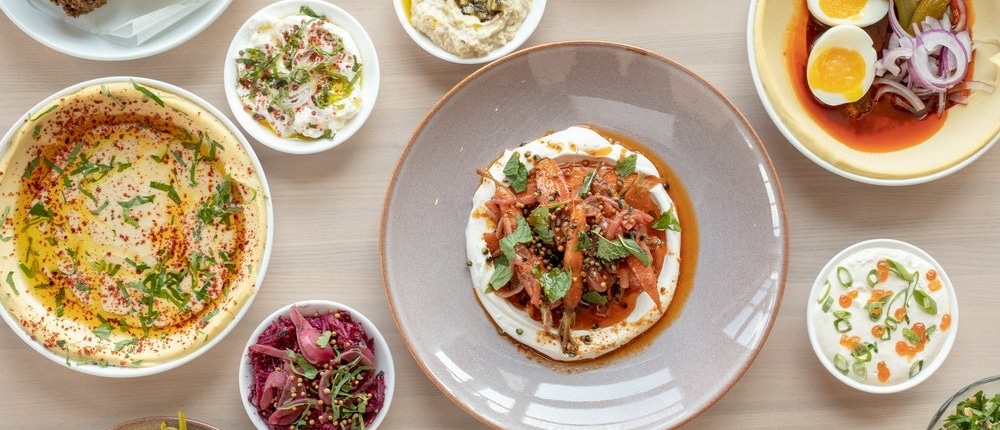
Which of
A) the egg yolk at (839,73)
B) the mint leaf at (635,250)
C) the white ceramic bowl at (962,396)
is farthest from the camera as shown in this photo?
the egg yolk at (839,73)

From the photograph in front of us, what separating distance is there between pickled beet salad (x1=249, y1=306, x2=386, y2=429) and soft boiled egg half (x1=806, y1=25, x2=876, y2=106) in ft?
6.93

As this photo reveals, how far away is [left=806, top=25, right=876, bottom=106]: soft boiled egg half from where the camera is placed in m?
3.19

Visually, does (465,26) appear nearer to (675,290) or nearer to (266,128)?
(266,128)

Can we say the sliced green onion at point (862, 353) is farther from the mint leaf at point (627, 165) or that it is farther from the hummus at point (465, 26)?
the hummus at point (465, 26)

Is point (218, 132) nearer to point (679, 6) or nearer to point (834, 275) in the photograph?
point (679, 6)

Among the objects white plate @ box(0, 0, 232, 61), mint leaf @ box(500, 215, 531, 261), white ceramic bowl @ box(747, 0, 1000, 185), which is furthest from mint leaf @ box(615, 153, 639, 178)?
white plate @ box(0, 0, 232, 61)

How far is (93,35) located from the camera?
321 cm

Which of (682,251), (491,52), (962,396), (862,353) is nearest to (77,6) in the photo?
(491,52)

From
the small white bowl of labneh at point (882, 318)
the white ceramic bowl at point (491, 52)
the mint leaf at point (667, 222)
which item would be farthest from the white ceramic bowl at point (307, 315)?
the small white bowl of labneh at point (882, 318)

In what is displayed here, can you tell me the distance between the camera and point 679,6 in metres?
3.34

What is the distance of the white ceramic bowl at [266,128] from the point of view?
3.18 metres

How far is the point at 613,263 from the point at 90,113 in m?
2.18

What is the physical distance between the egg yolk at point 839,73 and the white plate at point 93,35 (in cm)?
240

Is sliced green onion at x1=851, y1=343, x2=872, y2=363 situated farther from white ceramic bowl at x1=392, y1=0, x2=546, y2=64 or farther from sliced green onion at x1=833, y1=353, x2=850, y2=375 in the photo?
white ceramic bowl at x1=392, y1=0, x2=546, y2=64
